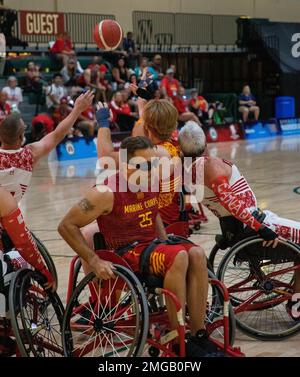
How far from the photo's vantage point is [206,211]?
30.7 feet

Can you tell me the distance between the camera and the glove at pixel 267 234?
4.59 m

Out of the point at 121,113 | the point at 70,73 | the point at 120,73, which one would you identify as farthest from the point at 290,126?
the point at 70,73

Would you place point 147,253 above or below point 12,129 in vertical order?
below

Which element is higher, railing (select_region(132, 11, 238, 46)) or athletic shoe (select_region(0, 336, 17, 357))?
railing (select_region(132, 11, 238, 46))

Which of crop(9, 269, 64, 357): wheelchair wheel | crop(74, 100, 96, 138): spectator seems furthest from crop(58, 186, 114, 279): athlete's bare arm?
crop(74, 100, 96, 138): spectator

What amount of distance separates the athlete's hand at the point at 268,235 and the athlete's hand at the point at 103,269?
106cm

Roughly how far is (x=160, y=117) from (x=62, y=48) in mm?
14989

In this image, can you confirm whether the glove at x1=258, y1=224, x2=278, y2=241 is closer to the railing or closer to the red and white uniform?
the red and white uniform

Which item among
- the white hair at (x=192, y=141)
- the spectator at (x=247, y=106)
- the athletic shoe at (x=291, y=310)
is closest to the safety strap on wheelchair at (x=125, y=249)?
the white hair at (x=192, y=141)

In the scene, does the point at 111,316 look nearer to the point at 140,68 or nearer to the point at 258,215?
the point at 258,215

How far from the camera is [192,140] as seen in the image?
4.89 metres

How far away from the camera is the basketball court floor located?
6113 mm

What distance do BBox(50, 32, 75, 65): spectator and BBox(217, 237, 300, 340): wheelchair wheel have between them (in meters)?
14.8

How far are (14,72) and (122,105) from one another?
295cm
